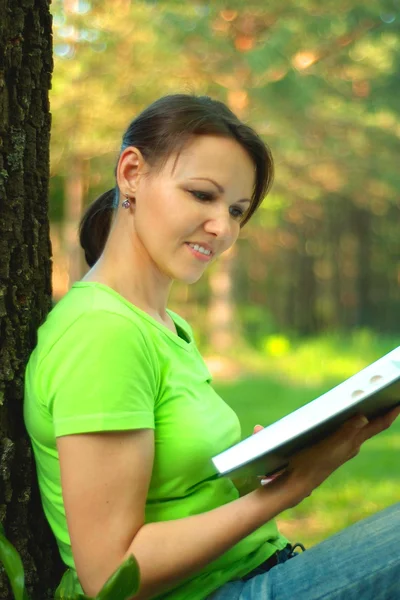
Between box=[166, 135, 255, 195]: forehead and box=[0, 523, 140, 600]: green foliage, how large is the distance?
0.63 metres

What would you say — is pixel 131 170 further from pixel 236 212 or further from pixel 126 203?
pixel 236 212

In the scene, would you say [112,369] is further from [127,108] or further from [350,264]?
[350,264]

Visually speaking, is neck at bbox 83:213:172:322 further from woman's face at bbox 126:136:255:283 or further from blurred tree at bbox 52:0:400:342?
blurred tree at bbox 52:0:400:342

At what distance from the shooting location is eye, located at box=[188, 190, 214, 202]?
1.43 m

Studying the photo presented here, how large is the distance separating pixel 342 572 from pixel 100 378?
1.47 feet

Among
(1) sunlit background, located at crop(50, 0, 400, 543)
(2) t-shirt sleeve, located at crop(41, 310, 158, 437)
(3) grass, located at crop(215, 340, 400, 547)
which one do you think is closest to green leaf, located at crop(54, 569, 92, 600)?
(2) t-shirt sleeve, located at crop(41, 310, 158, 437)

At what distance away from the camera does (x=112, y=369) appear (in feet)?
3.98

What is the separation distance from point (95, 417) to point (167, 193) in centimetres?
42

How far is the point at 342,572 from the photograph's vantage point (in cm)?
128

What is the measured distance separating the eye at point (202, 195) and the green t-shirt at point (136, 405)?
0.21m

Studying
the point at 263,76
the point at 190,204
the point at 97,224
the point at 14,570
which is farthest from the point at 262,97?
the point at 14,570

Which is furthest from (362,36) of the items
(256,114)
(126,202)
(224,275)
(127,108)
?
(126,202)

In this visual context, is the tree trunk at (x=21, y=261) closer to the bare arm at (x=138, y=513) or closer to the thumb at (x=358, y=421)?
the bare arm at (x=138, y=513)

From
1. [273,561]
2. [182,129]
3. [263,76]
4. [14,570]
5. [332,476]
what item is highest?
[263,76]
